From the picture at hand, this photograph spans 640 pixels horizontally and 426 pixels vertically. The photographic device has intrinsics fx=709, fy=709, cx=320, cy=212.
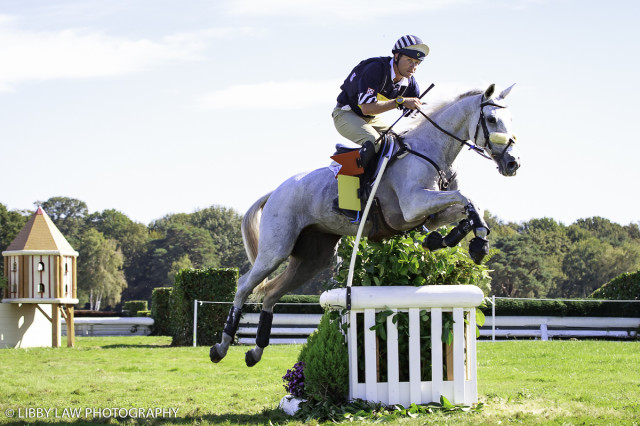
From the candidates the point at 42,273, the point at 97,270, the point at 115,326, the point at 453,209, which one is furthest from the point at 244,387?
the point at 97,270

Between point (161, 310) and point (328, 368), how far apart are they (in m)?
17.0

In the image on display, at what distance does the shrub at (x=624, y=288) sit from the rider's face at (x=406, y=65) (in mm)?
11752

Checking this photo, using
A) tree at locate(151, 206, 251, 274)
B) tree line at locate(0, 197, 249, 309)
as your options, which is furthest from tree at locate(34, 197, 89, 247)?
tree at locate(151, 206, 251, 274)

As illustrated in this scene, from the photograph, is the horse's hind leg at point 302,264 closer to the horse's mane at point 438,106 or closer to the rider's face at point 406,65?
the horse's mane at point 438,106

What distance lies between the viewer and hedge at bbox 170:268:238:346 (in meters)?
14.4

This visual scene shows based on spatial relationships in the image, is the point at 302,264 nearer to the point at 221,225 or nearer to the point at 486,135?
the point at 486,135

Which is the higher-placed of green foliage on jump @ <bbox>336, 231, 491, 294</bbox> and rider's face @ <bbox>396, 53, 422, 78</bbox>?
rider's face @ <bbox>396, 53, 422, 78</bbox>

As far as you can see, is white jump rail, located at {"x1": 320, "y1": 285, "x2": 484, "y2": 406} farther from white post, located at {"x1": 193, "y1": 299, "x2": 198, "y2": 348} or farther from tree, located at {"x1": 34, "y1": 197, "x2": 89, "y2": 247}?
tree, located at {"x1": 34, "y1": 197, "x2": 89, "y2": 247}

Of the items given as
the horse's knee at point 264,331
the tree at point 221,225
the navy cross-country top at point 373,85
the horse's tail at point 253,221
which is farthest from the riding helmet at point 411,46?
the tree at point 221,225

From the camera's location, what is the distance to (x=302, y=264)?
6.41 meters

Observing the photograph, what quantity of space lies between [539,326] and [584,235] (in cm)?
4147

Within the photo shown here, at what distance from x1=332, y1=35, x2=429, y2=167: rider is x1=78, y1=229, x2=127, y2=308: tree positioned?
4934 cm

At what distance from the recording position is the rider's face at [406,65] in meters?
5.47

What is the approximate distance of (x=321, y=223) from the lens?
19.3ft
